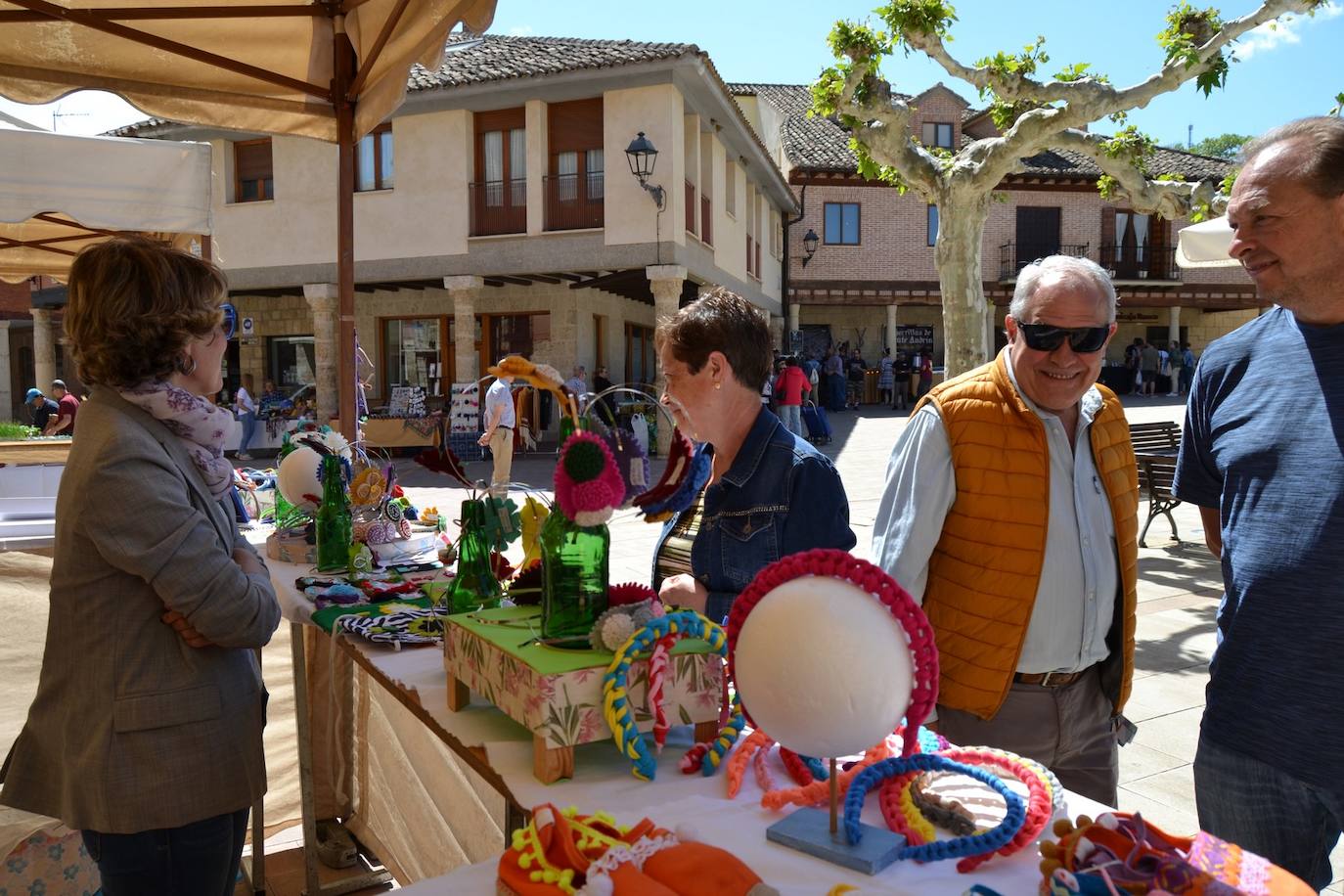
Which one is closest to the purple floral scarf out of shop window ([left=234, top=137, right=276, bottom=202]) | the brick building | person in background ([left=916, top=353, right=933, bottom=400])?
shop window ([left=234, top=137, right=276, bottom=202])

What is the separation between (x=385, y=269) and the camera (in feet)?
50.0

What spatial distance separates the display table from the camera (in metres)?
1.07

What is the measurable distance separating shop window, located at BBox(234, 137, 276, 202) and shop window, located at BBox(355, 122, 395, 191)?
1881 mm

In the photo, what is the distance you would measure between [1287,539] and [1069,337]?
0.50 metres

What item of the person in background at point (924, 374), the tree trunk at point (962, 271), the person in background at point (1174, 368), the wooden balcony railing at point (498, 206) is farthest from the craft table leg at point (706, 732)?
the person in background at point (1174, 368)

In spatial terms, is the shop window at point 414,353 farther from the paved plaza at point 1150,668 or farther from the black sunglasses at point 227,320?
the black sunglasses at point 227,320

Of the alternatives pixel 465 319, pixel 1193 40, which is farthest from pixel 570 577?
pixel 465 319

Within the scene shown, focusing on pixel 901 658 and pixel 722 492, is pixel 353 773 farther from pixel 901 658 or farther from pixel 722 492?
pixel 901 658

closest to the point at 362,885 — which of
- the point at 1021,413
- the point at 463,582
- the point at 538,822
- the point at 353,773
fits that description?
the point at 353,773

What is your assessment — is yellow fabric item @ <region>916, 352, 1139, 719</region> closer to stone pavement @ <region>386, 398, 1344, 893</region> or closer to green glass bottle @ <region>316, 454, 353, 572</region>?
stone pavement @ <region>386, 398, 1344, 893</region>

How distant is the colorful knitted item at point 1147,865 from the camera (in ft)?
2.95

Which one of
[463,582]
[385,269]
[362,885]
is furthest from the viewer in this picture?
[385,269]

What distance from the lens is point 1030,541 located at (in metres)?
1.79

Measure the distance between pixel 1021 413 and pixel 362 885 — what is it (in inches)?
96.7
